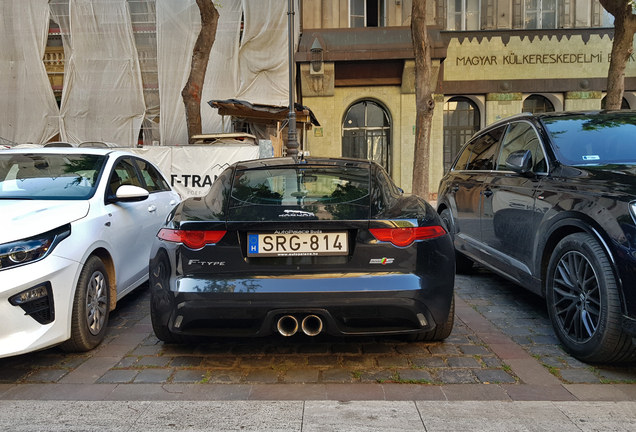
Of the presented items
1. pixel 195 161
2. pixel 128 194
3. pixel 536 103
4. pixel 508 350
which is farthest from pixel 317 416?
pixel 536 103

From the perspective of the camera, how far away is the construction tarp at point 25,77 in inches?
679

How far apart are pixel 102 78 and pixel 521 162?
668 inches

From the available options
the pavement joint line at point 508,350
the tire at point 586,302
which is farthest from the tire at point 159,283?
the tire at point 586,302

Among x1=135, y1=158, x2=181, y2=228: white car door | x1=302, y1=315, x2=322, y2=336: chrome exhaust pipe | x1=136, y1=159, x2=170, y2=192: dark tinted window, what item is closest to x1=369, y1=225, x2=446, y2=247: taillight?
x1=302, y1=315, x2=322, y2=336: chrome exhaust pipe

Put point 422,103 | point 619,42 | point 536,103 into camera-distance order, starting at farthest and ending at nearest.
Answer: point 536,103
point 422,103
point 619,42

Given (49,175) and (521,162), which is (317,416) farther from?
(49,175)

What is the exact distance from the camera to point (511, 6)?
19.4 m

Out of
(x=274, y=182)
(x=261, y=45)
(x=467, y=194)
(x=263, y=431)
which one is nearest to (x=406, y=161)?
(x=261, y=45)

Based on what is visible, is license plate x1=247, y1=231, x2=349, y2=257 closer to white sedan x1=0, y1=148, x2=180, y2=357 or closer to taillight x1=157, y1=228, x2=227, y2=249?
taillight x1=157, y1=228, x2=227, y2=249

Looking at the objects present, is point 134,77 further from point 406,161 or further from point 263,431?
point 263,431

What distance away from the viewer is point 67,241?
330 cm

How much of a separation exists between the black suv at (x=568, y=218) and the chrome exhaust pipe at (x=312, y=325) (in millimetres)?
1708

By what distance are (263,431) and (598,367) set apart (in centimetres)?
222

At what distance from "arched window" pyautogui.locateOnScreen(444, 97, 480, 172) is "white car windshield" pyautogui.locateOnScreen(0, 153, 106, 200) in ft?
56.9
